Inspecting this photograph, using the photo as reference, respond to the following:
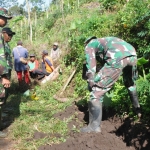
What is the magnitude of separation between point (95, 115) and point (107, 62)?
2.69ft

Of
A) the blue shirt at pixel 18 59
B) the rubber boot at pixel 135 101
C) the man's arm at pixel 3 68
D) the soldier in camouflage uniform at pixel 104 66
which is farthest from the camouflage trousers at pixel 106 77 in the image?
the blue shirt at pixel 18 59

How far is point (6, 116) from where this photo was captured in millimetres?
5773

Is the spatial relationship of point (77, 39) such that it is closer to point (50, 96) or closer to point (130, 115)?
point (50, 96)

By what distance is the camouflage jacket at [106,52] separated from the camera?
3930 millimetres

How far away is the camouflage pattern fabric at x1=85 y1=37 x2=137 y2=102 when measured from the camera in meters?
3.92

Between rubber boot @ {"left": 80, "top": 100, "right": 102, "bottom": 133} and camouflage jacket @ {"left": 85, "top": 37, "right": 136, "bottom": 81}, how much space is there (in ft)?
1.23

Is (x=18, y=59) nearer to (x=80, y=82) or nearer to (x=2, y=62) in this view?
(x=80, y=82)

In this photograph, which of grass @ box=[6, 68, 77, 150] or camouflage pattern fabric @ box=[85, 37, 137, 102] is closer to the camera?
camouflage pattern fabric @ box=[85, 37, 137, 102]

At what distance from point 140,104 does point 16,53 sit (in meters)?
5.25

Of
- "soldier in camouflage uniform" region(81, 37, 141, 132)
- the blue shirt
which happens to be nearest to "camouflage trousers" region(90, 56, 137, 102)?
"soldier in camouflage uniform" region(81, 37, 141, 132)

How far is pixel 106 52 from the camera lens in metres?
4.04

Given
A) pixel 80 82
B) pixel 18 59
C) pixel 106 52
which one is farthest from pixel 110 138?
pixel 18 59

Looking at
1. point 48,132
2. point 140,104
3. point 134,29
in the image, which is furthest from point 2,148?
point 134,29

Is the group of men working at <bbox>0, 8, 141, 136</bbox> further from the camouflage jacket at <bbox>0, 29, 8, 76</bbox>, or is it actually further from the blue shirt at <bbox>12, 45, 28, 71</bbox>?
the blue shirt at <bbox>12, 45, 28, 71</bbox>
